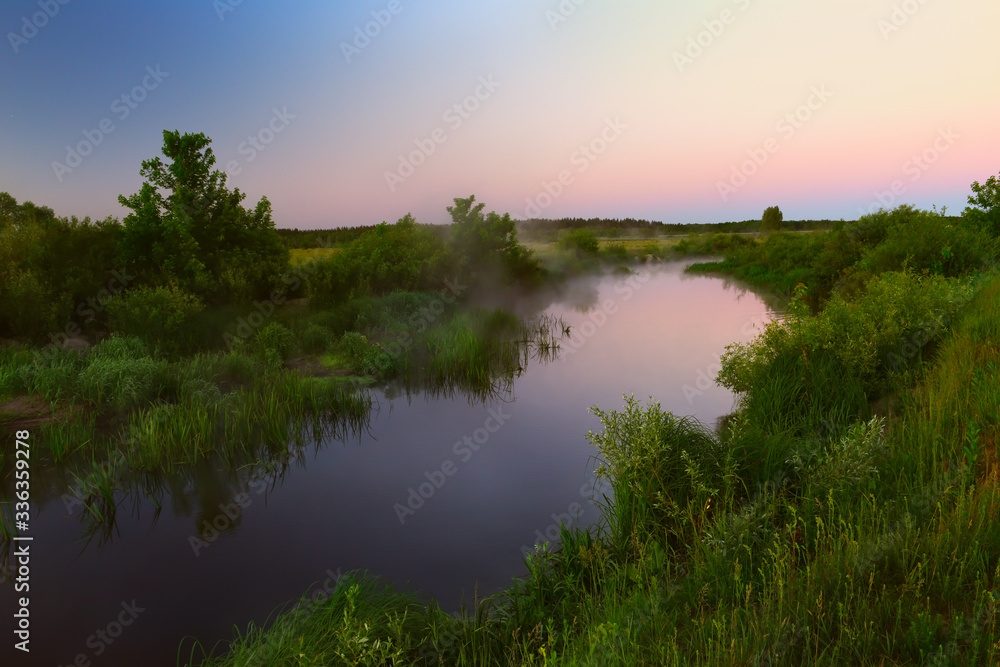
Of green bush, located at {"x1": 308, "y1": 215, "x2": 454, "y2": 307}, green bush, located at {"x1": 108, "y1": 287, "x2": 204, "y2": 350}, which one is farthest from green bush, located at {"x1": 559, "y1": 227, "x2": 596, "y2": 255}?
green bush, located at {"x1": 108, "y1": 287, "x2": 204, "y2": 350}

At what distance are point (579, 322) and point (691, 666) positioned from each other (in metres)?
23.1

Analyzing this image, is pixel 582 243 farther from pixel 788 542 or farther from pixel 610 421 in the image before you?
pixel 788 542

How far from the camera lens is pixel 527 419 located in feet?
42.1

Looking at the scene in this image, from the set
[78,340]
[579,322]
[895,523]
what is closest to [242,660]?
[895,523]

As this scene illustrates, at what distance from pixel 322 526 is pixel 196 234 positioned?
1336cm

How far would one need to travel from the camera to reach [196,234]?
17781 millimetres

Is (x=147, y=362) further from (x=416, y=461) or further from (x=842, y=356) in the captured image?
(x=842, y=356)

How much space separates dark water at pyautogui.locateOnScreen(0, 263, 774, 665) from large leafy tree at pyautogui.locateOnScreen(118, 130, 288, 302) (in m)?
7.39

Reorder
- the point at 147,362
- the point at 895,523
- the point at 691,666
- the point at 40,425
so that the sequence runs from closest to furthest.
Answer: the point at 691,666 → the point at 895,523 → the point at 40,425 → the point at 147,362

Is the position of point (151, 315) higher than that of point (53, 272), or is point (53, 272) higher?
point (53, 272)

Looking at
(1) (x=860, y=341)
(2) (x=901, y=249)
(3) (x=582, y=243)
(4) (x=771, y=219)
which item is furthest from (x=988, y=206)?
(4) (x=771, y=219)

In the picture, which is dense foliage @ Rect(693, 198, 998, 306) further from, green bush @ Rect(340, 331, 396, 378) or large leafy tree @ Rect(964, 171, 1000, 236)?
green bush @ Rect(340, 331, 396, 378)

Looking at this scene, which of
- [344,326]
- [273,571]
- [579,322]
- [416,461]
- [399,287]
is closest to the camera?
[273,571]

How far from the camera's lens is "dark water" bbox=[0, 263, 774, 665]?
6.08 metres
